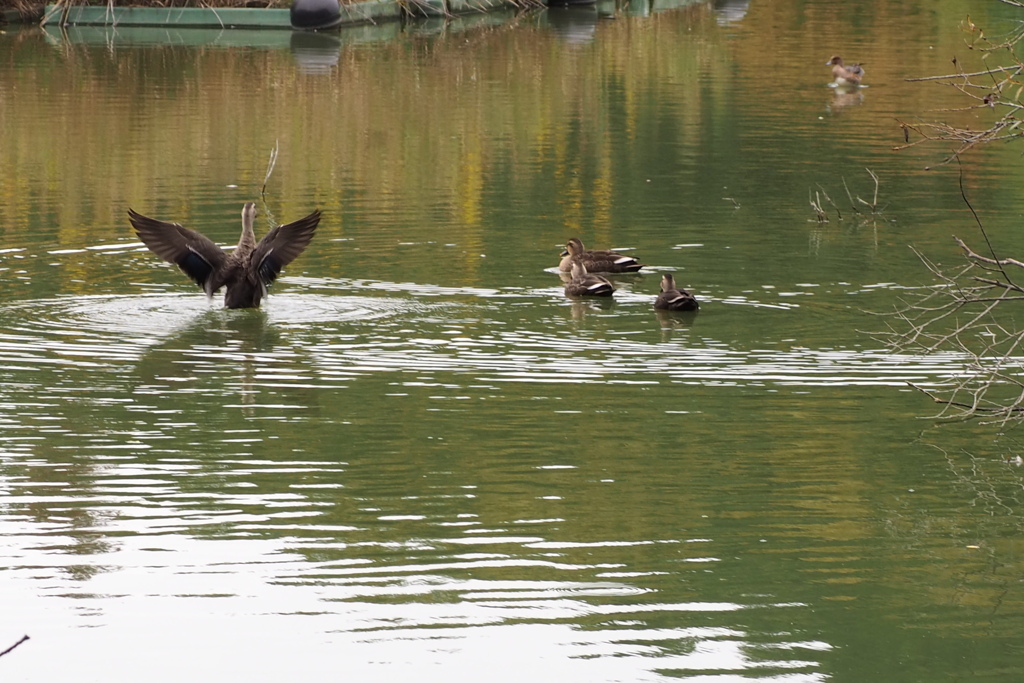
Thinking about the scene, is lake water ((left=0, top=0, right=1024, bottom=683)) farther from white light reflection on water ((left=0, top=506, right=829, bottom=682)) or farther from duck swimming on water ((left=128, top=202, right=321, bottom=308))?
duck swimming on water ((left=128, top=202, right=321, bottom=308))

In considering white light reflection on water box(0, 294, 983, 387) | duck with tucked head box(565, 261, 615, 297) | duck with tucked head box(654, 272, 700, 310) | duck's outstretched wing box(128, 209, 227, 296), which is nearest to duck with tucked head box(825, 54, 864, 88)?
duck with tucked head box(565, 261, 615, 297)

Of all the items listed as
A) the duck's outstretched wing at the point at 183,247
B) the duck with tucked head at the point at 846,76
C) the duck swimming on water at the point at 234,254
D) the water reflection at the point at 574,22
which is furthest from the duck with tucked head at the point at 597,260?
the water reflection at the point at 574,22

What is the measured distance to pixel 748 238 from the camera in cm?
1662

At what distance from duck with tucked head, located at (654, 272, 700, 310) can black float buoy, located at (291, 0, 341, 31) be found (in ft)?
96.1

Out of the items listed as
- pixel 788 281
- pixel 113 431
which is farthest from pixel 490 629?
pixel 788 281

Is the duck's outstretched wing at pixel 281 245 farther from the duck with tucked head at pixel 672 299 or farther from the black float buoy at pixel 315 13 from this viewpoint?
the black float buoy at pixel 315 13

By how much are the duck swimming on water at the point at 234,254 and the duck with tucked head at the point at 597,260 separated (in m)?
2.18

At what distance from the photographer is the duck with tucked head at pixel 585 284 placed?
13773 millimetres

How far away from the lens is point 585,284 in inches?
543

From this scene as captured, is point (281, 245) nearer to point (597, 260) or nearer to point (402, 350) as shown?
point (402, 350)

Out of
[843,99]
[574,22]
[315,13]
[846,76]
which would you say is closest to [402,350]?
[843,99]

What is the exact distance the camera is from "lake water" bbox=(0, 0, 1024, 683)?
6840 mm

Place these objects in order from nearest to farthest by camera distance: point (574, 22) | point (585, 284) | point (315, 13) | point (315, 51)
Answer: point (585, 284) → point (315, 51) → point (315, 13) → point (574, 22)

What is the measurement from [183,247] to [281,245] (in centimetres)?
73
